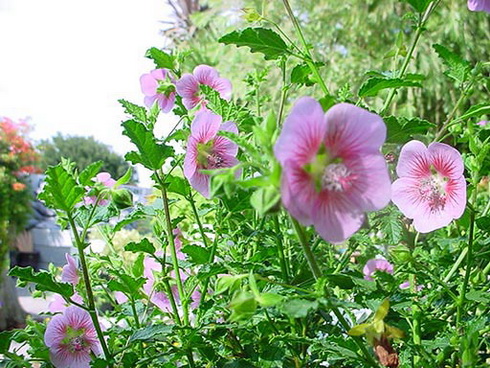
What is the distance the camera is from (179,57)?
62 centimetres

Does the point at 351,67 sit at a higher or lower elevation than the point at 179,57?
higher

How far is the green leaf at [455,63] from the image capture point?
22.1 inches

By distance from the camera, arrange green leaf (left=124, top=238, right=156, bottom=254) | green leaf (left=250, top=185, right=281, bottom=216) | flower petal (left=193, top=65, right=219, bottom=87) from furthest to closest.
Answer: flower petal (left=193, top=65, right=219, bottom=87) < green leaf (left=124, top=238, right=156, bottom=254) < green leaf (left=250, top=185, right=281, bottom=216)

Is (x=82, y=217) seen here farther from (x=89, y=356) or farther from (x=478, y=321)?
(x=478, y=321)

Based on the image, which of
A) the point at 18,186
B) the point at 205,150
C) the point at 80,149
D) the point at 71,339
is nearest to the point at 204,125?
the point at 205,150

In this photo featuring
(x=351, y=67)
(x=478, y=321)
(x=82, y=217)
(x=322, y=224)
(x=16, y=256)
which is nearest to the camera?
(x=322, y=224)

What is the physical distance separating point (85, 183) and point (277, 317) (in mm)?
195

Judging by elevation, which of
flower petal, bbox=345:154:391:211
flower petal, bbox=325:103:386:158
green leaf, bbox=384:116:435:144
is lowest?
flower petal, bbox=345:154:391:211

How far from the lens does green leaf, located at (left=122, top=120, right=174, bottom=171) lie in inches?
17.2

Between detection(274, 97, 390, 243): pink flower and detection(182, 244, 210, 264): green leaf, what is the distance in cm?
18

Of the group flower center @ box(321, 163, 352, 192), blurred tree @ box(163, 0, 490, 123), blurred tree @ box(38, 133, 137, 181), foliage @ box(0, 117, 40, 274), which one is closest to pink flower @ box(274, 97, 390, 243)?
flower center @ box(321, 163, 352, 192)

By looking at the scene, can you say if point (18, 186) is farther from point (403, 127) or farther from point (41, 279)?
point (403, 127)

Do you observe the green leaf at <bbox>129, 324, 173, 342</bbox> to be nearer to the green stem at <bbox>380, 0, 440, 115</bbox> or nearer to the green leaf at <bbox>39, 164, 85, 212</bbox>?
the green leaf at <bbox>39, 164, 85, 212</bbox>

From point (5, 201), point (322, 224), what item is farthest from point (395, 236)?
point (5, 201)
